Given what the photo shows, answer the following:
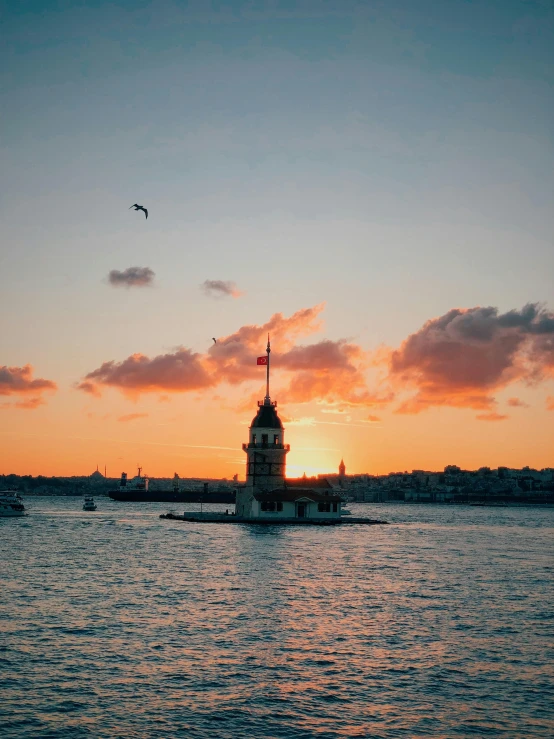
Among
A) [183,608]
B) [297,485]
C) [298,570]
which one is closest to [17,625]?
[183,608]

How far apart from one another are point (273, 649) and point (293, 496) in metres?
85.5

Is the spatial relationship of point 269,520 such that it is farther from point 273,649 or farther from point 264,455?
point 273,649

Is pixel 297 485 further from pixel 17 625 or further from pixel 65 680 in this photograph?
pixel 65 680

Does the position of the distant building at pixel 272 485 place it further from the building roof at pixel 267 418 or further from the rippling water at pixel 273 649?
the rippling water at pixel 273 649

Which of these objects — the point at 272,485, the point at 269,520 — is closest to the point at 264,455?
the point at 272,485

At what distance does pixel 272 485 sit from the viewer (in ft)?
406

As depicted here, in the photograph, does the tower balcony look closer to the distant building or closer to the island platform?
the distant building

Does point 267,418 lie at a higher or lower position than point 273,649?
higher

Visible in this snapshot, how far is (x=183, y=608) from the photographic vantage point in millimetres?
46188

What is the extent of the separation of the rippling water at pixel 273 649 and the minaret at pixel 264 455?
1997 inches

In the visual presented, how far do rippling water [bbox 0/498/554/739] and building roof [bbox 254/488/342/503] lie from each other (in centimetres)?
4737

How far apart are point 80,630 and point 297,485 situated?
87880 millimetres

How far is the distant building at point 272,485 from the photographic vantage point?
120 metres

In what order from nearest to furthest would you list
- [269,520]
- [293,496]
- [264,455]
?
[269,520]
[293,496]
[264,455]
